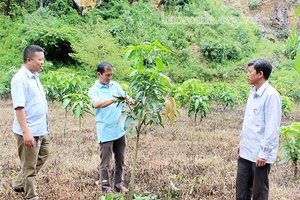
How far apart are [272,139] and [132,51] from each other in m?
1.33

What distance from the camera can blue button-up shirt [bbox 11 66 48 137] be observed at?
2.82 metres

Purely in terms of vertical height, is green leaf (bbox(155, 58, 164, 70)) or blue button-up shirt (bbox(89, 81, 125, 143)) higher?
green leaf (bbox(155, 58, 164, 70))

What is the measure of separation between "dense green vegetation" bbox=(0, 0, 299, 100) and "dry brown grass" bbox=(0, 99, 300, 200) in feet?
38.3

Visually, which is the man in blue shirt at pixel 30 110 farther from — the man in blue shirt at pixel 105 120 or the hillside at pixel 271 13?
the hillside at pixel 271 13

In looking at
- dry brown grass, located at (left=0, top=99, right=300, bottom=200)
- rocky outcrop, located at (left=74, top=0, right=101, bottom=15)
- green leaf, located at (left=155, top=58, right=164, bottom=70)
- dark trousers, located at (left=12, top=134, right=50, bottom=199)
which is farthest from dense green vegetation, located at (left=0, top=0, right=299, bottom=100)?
green leaf, located at (left=155, top=58, right=164, bottom=70)

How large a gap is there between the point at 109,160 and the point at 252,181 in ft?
4.91

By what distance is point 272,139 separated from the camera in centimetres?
242

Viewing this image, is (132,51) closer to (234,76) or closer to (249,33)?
(234,76)

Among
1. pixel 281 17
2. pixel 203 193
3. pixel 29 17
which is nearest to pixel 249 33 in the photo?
pixel 281 17

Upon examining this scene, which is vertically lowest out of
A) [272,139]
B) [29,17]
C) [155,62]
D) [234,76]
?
[234,76]

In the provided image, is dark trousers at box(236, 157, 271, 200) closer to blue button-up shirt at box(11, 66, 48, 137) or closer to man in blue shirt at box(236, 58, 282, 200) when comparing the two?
man in blue shirt at box(236, 58, 282, 200)

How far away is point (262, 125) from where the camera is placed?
2.54 m

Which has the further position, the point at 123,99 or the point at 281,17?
the point at 281,17

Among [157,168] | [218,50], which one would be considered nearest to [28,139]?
[157,168]
